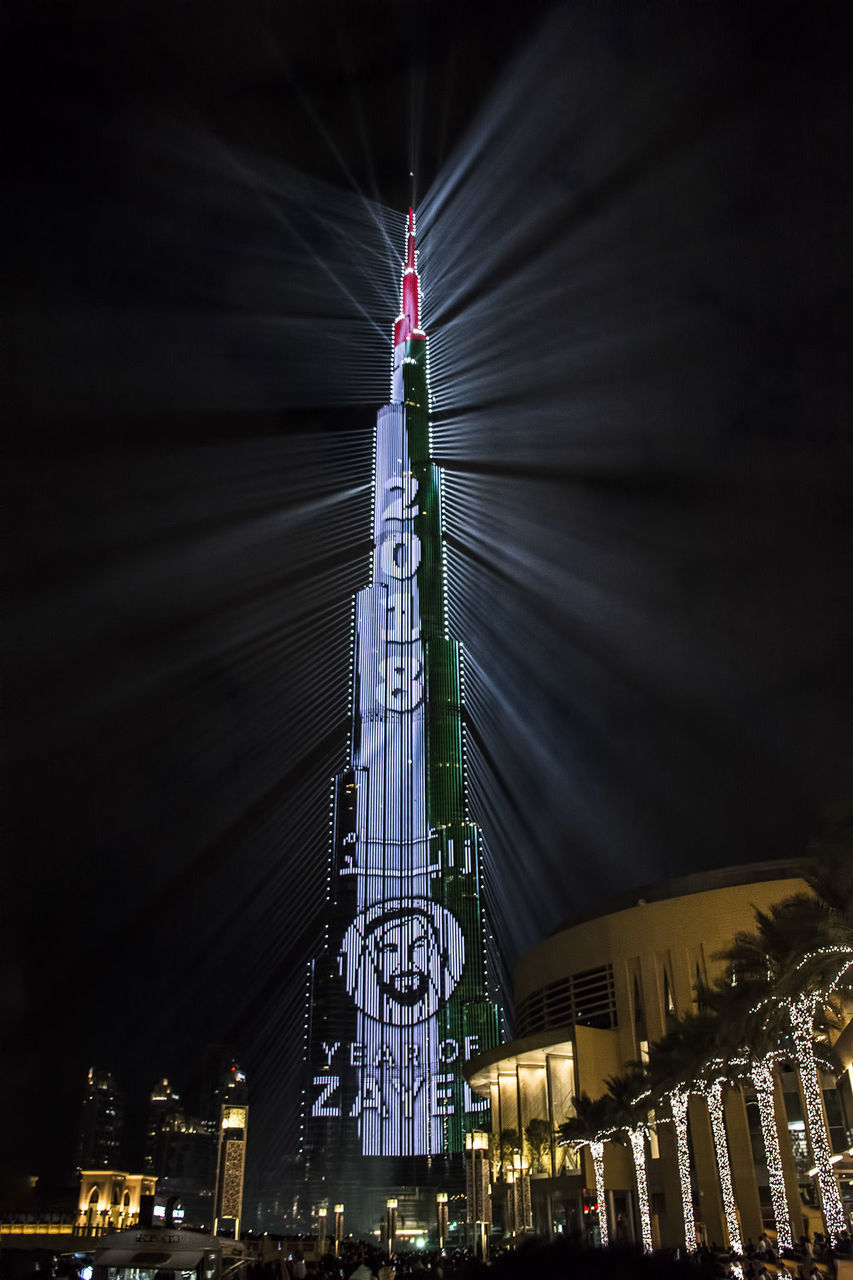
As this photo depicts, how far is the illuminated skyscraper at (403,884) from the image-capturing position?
110375mm

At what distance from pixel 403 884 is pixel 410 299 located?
74581 millimetres

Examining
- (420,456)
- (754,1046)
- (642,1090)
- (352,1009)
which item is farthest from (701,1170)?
(420,456)

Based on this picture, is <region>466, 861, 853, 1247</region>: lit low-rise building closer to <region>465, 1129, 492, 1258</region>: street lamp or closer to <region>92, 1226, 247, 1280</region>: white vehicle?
<region>465, 1129, 492, 1258</region>: street lamp

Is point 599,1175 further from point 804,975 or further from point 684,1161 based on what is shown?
point 804,975

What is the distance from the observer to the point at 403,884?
389 feet

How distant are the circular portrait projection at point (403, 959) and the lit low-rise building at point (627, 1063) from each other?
1779 inches

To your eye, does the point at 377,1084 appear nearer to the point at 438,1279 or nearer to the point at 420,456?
the point at 420,456

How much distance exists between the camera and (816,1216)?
36594 mm

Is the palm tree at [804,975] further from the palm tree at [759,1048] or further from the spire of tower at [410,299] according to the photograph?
the spire of tower at [410,299]

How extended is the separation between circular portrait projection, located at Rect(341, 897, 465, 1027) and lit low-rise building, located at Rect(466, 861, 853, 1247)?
45.2 meters

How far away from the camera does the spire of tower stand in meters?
125

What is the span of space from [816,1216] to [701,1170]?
34.7 ft

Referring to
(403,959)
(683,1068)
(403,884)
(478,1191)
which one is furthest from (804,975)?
(403,884)

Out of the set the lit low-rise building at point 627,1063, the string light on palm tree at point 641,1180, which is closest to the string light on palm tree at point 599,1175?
the lit low-rise building at point 627,1063
